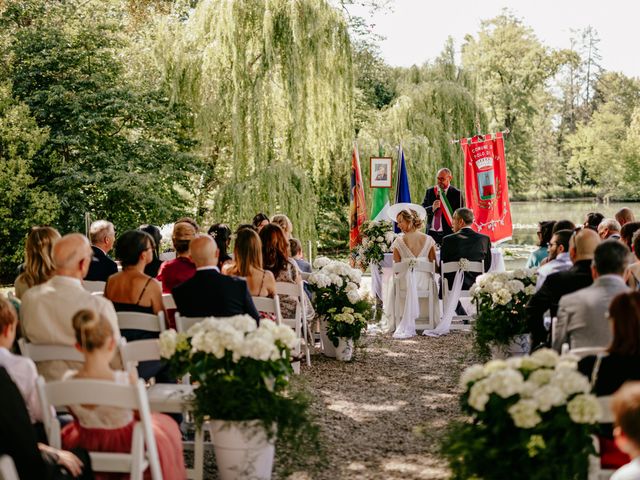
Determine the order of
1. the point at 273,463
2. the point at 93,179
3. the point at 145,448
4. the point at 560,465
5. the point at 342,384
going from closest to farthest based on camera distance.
A: the point at 560,465
the point at 145,448
the point at 273,463
the point at 342,384
the point at 93,179

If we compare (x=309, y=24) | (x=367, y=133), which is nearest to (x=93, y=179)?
(x=309, y=24)

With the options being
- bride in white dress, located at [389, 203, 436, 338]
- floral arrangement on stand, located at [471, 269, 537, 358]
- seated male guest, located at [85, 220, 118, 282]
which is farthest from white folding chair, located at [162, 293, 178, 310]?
bride in white dress, located at [389, 203, 436, 338]

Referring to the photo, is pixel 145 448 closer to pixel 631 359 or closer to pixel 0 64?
pixel 631 359

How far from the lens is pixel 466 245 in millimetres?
9773

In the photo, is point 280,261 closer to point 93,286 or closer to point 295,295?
point 295,295

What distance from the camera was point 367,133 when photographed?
66.1 ft

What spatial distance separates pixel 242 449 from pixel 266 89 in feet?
35.9

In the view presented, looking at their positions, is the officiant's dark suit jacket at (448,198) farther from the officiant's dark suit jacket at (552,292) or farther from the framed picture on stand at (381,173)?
the officiant's dark suit jacket at (552,292)

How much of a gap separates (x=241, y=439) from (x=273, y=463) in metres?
0.56

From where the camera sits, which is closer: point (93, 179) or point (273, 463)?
point (273, 463)

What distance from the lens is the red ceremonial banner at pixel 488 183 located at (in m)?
12.7

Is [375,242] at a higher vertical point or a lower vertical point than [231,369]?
higher

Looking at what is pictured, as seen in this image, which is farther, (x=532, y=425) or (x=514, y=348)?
(x=514, y=348)

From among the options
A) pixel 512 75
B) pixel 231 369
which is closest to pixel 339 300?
pixel 231 369
